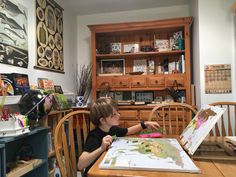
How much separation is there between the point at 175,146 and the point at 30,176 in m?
1.51

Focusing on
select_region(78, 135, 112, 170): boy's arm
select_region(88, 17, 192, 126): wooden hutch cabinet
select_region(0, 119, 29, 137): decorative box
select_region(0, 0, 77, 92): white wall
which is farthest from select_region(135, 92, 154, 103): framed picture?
select_region(78, 135, 112, 170): boy's arm

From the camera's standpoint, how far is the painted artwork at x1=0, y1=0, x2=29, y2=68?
1.75 m

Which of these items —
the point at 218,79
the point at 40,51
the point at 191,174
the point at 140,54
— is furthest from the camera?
the point at 140,54

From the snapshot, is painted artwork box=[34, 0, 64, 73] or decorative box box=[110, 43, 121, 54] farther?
decorative box box=[110, 43, 121, 54]

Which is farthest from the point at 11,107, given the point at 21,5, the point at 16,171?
the point at 21,5

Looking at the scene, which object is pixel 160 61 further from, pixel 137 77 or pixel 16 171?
pixel 16 171

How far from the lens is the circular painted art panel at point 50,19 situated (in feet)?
8.21

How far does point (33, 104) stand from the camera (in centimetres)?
172

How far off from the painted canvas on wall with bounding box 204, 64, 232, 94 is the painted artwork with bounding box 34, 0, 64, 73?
1.97 metres

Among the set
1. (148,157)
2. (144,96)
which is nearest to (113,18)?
(144,96)

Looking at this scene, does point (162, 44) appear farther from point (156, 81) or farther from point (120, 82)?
point (120, 82)

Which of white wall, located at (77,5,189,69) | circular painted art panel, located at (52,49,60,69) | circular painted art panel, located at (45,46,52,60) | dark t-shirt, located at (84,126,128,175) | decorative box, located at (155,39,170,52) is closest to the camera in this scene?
dark t-shirt, located at (84,126,128,175)

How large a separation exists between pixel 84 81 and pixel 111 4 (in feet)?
4.20

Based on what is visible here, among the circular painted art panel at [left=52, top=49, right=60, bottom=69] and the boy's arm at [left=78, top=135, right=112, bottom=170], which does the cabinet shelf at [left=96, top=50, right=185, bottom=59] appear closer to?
the circular painted art panel at [left=52, top=49, right=60, bottom=69]
